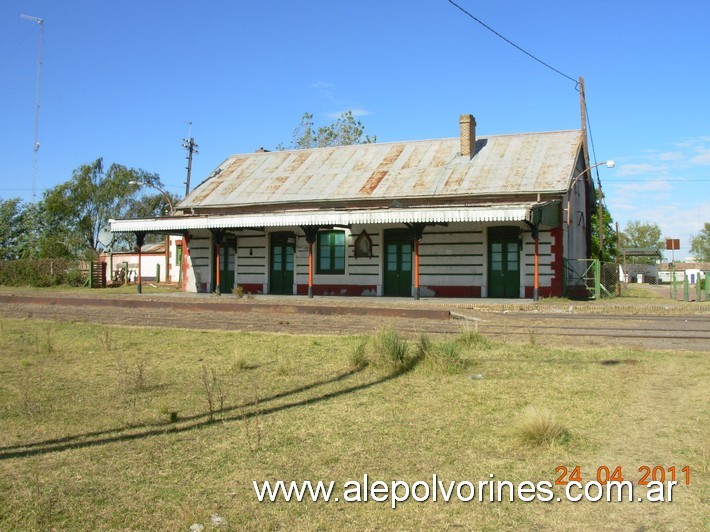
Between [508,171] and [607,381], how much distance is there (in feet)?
60.6

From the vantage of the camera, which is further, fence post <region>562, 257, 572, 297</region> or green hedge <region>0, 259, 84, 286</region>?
green hedge <region>0, 259, 84, 286</region>

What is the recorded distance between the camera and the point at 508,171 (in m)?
25.0

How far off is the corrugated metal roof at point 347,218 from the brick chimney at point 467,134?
5952 millimetres

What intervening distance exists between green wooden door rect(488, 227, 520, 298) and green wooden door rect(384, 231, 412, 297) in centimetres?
312

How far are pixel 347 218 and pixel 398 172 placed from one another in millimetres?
5547

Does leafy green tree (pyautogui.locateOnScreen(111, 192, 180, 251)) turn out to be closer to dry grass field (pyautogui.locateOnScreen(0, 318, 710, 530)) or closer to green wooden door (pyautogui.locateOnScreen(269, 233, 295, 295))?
green wooden door (pyautogui.locateOnScreen(269, 233, 295, 295))

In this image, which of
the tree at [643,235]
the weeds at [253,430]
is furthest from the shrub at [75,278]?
the tree at [643,235]

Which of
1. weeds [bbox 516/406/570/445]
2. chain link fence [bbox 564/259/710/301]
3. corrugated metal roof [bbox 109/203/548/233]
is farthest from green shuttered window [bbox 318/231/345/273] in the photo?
weeds [bbox 516/406/570/445]

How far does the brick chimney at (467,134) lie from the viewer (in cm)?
2678

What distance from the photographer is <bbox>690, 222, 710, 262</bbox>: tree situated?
358 feet

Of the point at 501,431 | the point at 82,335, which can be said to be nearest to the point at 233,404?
the point at 501,431

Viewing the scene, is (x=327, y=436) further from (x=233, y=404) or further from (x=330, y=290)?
(x=330, y=290)

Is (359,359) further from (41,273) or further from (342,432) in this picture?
(41,273)

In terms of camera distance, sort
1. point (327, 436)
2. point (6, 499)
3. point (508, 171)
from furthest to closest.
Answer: point (508, 171)
point (327, 436)
point (6, 499)
